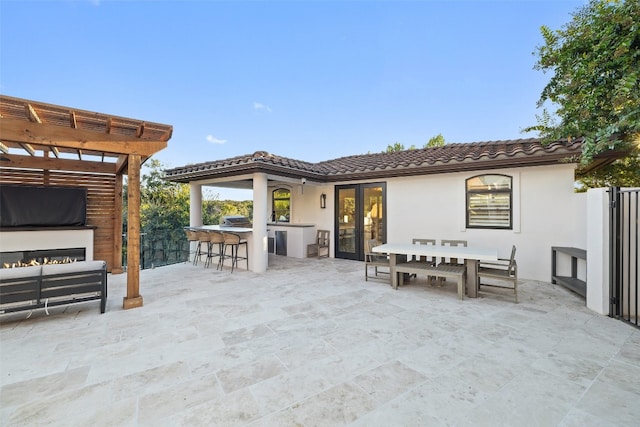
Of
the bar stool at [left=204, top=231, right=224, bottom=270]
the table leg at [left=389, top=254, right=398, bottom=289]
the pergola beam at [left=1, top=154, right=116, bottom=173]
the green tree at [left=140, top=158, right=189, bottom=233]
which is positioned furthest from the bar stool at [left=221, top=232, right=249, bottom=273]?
the green tree at [left=140, top=158, right=189, bottom=233]

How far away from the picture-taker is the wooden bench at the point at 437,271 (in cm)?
478

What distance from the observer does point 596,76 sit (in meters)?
4.17

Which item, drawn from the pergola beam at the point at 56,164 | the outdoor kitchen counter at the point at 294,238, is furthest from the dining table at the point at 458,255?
the pergola beam at the point at 56,164

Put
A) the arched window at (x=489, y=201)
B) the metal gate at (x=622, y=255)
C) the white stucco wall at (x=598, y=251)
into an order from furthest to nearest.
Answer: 1. the arched window at (x=489, y=201)
2. the white stucco wall at (x=598, y=251)
3. the metal gate at (x=622, y=255)

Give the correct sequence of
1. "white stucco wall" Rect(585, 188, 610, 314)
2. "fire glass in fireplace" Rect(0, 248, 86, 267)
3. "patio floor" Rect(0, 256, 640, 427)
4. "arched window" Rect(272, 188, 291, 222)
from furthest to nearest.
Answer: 1. "arched window" Rect(272, 188, 291, 222)
2. "fire glass in fireplace" Rect(0, 248, 86, 267)
3. "white stucco wall" Rect(585, 188, 610, 314)
4. "patio floor" Rect(0, 256, 640, 427)

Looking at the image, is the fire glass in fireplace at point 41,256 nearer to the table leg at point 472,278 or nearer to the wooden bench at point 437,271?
the wooden bench at point 437,271

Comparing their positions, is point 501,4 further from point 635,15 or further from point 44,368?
point 44,368

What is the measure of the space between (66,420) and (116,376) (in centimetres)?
55

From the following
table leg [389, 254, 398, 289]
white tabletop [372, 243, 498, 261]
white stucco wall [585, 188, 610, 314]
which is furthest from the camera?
table leg [389, 254, 398, 289]

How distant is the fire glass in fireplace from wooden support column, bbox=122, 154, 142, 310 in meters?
2.87

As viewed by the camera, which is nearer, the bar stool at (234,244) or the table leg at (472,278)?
the table leg at (472,278)

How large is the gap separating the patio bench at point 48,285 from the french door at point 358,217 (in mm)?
6364

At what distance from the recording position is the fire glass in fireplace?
5.52 meters

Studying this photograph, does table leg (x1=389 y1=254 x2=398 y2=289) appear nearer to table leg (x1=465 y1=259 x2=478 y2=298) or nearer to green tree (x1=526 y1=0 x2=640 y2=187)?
table leg (x1=465 y1=259 x2=478 y2=298)
